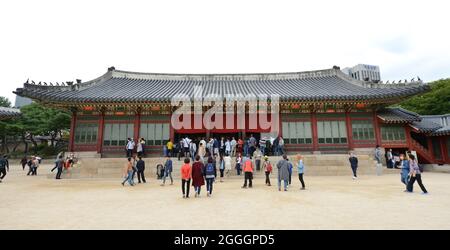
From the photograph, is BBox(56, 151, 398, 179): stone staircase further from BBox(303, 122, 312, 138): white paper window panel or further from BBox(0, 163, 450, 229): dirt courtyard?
BBox(0, 163, 450, 229): dirt courtyard

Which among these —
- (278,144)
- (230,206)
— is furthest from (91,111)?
(230,206)

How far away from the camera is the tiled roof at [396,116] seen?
21.5 meters

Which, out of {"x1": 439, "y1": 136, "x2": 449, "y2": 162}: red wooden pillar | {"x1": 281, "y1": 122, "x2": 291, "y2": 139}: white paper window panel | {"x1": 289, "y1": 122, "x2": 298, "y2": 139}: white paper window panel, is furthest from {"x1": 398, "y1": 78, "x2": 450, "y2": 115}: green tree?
{"x1": 281, "y1": 122, "x2": 291, "y2": 139}: white paper window panel

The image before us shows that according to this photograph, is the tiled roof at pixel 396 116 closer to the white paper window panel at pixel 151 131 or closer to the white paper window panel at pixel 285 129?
the white paper window panel at pixel 285 129

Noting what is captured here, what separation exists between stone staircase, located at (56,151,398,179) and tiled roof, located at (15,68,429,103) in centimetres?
533

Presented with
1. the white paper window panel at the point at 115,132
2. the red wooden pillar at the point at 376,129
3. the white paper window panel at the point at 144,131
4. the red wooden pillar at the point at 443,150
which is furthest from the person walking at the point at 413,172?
the white paper window panel at the point at 115,132

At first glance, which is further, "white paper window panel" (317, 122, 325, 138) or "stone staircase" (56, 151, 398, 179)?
"white paper window panel" (317, 122, 325, 138)

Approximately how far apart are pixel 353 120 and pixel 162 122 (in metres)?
17.5

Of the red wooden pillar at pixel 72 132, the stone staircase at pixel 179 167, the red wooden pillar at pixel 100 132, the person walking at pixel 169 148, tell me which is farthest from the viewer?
the red wooden pillar at pixel 100 132

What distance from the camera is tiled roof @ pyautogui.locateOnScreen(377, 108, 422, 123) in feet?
70.5

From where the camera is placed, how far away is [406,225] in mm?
5277

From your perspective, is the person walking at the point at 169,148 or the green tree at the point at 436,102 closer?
the person walking at the point at 169,148

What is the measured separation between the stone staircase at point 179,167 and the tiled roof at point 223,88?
17.5 feet
